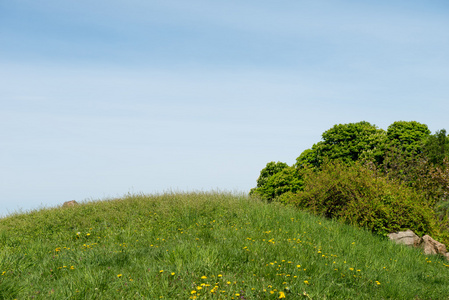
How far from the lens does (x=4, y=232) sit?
1240 cm

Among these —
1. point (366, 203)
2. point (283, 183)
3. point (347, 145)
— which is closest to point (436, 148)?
point (347, 145)

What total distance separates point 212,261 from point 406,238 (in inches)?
337

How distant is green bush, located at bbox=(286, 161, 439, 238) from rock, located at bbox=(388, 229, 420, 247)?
0.29 meters

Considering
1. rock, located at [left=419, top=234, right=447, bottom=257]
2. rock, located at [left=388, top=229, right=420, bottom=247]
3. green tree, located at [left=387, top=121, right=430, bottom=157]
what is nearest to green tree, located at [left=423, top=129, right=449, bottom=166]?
green tree, located at [left=387, top=121, right=430, bottom=157]

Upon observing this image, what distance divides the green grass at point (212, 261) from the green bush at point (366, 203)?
92cm

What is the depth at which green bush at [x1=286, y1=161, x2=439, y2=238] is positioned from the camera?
1230cm

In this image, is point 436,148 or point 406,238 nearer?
point 406,238

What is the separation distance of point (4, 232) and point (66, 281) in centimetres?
839

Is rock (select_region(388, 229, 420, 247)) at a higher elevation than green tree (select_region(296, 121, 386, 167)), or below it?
below

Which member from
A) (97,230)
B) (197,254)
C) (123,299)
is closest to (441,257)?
(197,254)

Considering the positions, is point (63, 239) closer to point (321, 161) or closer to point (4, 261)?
point (4, 261)

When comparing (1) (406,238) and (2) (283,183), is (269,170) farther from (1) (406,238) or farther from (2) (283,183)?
(1) (406,238)

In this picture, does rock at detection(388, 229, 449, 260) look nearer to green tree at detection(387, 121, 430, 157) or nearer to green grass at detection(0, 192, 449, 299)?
green grass at detection(0, 192, 449, 299)

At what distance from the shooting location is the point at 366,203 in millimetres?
12562
